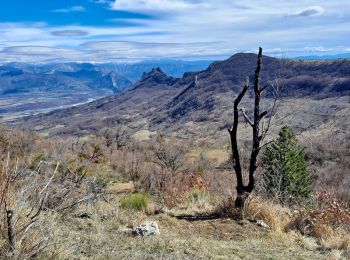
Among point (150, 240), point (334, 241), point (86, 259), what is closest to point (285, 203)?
point (334, 241)

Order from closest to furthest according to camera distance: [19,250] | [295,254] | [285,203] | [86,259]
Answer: [19,250] < [86,259] < [295,254] < [285,203]

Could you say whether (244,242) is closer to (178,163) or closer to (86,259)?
(86,259)

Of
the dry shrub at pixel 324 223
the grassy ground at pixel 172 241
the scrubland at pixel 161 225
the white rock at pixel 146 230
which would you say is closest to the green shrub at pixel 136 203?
the scrubland at pixel 161 225

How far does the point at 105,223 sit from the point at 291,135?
28.4m

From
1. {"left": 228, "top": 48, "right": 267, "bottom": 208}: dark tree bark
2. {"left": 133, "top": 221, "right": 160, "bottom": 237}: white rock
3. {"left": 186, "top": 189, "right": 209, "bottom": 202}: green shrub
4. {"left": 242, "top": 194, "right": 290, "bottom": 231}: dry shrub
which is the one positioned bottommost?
{"left": 186, "top": 189, "right": 209, "bottom": 202}: green shrub

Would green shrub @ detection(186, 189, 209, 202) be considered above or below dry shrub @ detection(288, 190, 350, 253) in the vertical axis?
below

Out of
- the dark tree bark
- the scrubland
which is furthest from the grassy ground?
the dark tree bark

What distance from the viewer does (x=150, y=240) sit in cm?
674

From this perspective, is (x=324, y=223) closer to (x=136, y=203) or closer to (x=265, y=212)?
(x=265, y=212)

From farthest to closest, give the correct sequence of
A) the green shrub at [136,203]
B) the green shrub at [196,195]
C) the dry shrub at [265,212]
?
the green shrub at [196,195], the green shrub at [136,203], the dry shrub at [265,212]

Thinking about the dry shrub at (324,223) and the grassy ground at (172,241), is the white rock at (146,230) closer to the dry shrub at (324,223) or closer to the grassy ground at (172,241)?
the grassy ground at (172,241)

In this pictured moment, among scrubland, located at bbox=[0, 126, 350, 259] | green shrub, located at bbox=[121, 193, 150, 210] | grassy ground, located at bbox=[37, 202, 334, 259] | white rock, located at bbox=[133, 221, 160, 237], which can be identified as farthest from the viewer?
green shrub, located at bbox=[121, 193, 150, 210]

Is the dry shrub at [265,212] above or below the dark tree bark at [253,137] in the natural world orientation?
below

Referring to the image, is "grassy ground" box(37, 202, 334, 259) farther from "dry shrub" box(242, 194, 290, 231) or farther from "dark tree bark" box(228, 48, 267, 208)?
"dark tree bark" box(228, 48, 267, 208)
